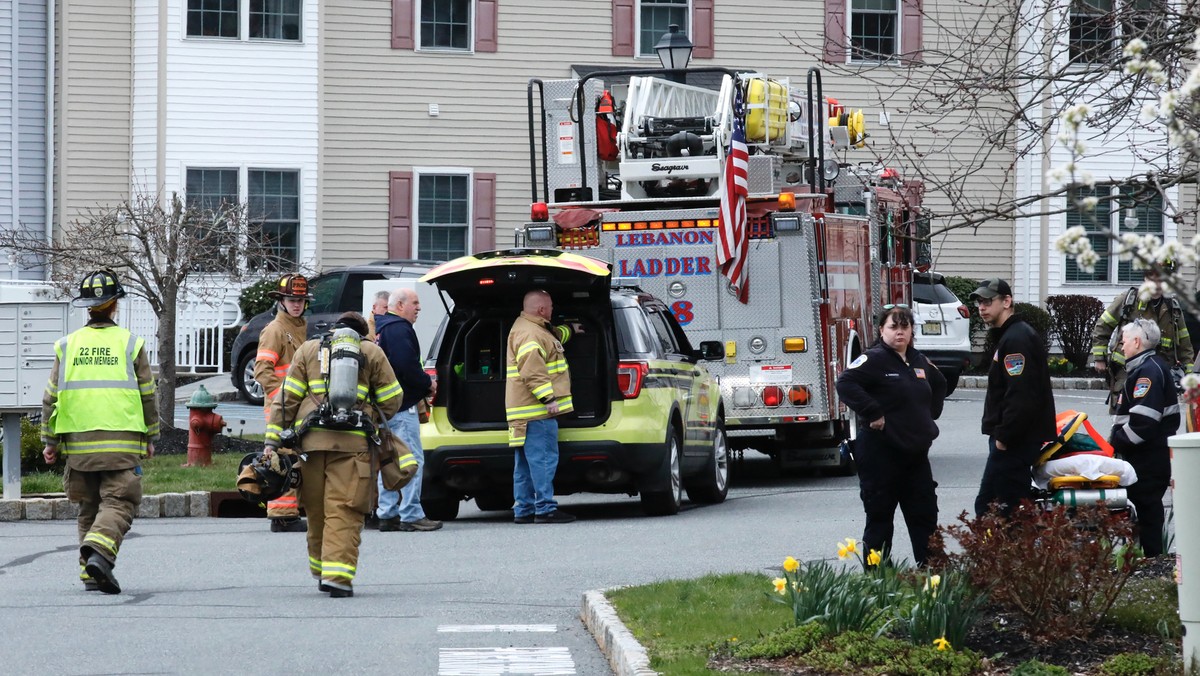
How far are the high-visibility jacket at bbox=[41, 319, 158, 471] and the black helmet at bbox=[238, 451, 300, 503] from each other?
80 cm

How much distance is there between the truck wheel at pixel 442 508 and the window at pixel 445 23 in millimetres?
15640

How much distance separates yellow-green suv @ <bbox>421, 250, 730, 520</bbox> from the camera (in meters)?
13.4

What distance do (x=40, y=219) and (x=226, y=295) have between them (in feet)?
11.6

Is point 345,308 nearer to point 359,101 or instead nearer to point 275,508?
point 359,101

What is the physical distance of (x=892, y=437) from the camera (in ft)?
31.1

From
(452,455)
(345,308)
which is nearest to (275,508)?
(452,455)

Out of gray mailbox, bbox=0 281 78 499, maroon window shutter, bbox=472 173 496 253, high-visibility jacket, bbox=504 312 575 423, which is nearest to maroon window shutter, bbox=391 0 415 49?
maroon window shutter, bbox=472 173 496 253

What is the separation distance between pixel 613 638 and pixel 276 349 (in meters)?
5.79

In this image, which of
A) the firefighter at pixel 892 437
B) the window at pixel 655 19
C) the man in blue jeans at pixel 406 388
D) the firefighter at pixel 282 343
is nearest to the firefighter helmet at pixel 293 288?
the firefighter at pixel 282 343

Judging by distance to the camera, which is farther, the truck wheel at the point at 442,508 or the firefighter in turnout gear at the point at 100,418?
the truck wheel at the point at 442,508

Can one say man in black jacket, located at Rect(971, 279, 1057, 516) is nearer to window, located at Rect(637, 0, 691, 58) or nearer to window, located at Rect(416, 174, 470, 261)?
window, located at Rect(416, 174, 470, 261)

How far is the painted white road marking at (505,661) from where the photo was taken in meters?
7.84

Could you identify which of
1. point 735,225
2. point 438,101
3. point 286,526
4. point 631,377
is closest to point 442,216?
point 438,101

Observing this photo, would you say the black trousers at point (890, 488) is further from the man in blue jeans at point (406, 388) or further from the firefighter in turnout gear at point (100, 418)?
the man in blue jeans at point (406, 388)
